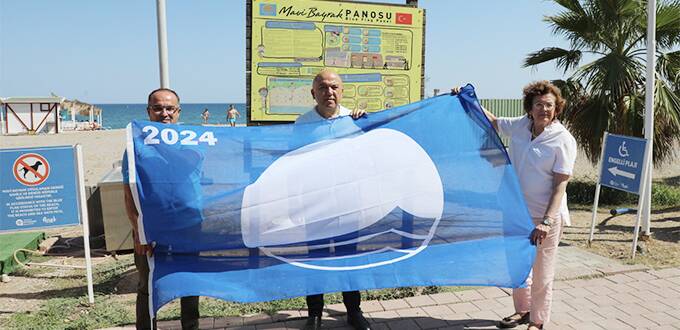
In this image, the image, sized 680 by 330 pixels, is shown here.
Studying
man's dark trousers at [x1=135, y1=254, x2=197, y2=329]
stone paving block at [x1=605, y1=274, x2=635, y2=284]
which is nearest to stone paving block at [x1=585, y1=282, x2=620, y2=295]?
stone paving block at [x1=605, y1=274, x2=635, y2=284]

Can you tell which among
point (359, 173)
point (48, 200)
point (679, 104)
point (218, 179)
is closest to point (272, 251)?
point (218, 179)

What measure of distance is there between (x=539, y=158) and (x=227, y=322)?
114 inches

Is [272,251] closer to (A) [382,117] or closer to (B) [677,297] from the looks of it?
(A) [382,117]

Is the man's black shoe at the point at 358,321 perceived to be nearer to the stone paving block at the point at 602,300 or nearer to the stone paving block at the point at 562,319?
the stone paving block at the point at 562,319

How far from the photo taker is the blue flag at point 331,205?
10.2ft

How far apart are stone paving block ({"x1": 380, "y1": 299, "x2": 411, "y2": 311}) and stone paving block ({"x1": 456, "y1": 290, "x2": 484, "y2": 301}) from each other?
1.91ft

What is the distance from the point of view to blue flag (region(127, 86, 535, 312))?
3.12 metres

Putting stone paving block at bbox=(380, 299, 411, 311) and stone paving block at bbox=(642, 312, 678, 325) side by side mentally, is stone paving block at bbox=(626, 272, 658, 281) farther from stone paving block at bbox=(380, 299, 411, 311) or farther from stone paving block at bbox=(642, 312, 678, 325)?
stone paving block at bbox=(380, 299, 411, 311)

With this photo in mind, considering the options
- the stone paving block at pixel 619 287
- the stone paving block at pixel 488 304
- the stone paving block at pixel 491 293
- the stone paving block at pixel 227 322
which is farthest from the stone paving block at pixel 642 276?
the stone paving block at pixel 227 322

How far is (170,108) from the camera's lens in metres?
3.37

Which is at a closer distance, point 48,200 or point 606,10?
point 48,200

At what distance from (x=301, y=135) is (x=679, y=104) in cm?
779

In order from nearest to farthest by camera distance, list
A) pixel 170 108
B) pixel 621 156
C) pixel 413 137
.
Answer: pixel 170 108 → pixel 413 137 → pixel 621 156

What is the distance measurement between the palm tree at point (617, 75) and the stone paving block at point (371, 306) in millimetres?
6637
